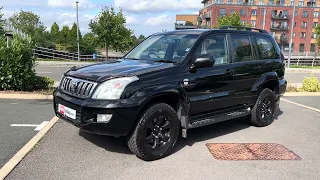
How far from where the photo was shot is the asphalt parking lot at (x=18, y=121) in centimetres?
482

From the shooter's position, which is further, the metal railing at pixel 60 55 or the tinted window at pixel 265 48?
the metal railing at pixel 60 55

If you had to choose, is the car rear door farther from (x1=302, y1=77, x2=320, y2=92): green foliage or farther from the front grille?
(x1=302, y1=77, x2=320, y2=92): green foliage

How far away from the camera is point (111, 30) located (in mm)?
30969

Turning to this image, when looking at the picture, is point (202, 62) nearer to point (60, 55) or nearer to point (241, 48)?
point (241, 48)

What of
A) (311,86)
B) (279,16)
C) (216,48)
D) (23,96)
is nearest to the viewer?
(216,48)

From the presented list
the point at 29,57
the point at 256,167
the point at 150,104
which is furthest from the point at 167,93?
the point at 29,57

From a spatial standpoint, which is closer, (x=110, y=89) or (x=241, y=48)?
(x=110, y=89)

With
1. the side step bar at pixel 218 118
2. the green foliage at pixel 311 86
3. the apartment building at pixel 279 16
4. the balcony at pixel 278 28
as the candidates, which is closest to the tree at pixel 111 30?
the green foliage at pixel 311 86

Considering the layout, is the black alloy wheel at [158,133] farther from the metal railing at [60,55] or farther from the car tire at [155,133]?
the metal railing at [60,55]

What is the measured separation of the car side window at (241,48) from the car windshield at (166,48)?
34.4 inches

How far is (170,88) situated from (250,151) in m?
1.61

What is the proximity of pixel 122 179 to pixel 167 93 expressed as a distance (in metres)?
1.33

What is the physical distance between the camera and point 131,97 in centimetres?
419

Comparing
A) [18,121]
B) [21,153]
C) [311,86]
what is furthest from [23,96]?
[311,86]
